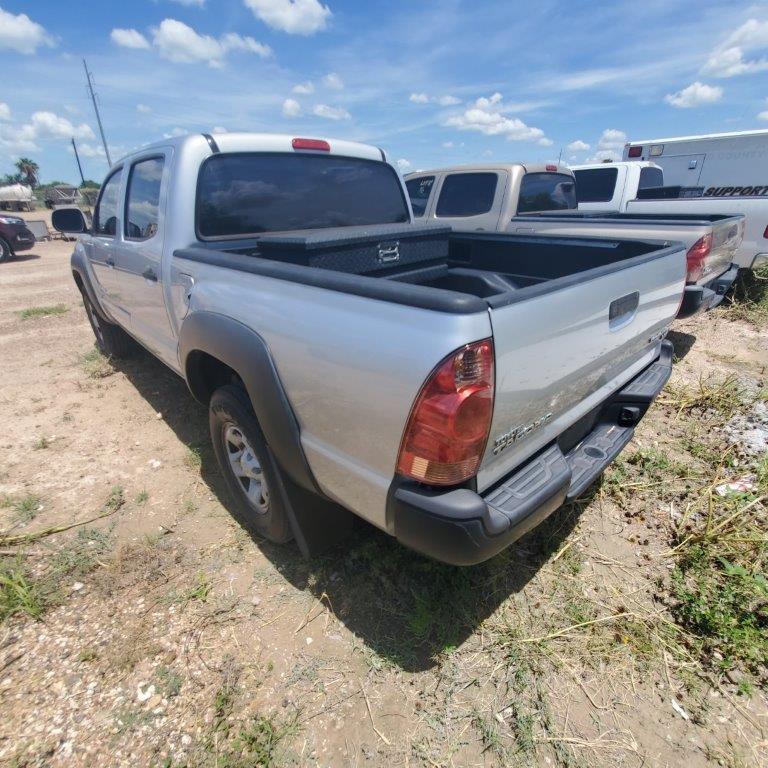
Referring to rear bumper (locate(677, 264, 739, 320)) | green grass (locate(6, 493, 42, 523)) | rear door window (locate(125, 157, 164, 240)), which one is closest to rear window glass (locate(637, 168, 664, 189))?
rear bumper (locate(677, 264, 739, 320))

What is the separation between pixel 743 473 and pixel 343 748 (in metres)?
2.81

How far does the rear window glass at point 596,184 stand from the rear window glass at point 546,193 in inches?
85.3

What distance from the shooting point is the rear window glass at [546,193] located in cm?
584

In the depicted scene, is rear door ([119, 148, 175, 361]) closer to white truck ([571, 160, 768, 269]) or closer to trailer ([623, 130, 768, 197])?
white truck ([571, 160, 768, 269])

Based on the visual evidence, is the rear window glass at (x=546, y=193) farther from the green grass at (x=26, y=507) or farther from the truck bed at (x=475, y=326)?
the green grass at (x=26, y=507)

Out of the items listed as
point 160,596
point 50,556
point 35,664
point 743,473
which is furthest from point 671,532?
point 50,556

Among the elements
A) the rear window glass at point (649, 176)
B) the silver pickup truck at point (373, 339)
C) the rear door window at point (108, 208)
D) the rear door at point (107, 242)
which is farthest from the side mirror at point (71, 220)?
the rear window glass at point (649, 176)

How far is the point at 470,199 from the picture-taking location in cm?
602

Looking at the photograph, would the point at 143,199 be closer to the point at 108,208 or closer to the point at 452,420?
the point at 108,208

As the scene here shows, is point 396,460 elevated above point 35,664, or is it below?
above

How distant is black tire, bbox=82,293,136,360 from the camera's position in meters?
4.84

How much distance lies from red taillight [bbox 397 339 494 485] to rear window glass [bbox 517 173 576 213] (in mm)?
5124

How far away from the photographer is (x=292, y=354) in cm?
169

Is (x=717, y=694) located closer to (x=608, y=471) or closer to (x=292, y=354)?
(x=608, y=471)
